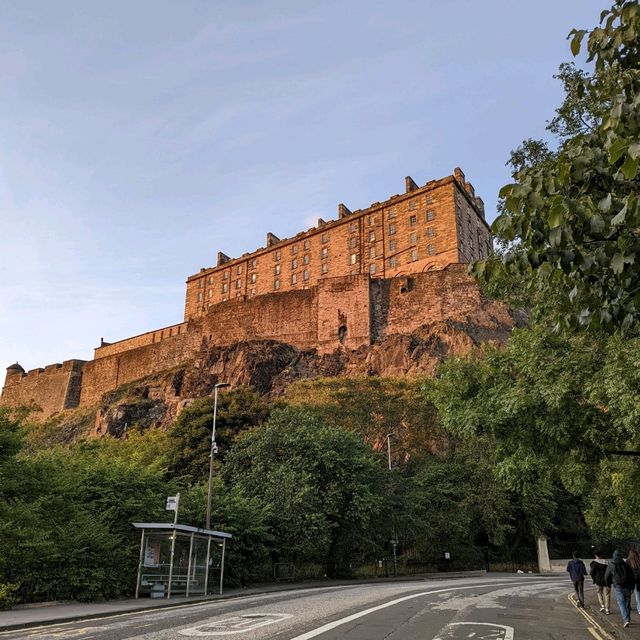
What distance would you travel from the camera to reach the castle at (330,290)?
6166 cm

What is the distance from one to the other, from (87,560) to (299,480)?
1330 centimetres

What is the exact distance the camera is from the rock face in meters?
55.7

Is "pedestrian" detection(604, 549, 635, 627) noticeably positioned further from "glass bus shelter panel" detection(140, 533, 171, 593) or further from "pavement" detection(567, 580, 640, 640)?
"glass bus shelter panel" detection(140, 533, 171, 593)

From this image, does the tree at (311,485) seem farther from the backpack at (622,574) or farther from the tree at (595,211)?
the tree at (595,211)

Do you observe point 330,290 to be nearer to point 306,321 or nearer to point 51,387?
point 306,321

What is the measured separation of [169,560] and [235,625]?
853 cm

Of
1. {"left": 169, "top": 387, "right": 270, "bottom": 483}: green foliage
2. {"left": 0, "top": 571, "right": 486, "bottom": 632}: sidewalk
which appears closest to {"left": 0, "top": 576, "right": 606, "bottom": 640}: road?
{"left": 0, "top": 571, "right": 486, "bottom": 632}: sidewalk

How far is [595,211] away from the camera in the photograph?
451 centimetres

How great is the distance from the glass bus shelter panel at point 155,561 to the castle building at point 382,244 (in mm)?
50845

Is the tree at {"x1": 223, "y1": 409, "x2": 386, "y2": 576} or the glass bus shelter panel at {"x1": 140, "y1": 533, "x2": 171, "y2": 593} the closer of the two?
the glass bus shelter panel at {"x1": 140, "y1": 533, "x2": 171, "y2": 593}

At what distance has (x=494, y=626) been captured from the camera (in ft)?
37.3

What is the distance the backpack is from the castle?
1868 inches

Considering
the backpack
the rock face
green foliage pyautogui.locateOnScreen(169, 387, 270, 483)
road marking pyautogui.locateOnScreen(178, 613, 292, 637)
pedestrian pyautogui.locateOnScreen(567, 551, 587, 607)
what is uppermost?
the rock face

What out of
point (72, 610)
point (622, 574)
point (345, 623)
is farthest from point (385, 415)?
point (345, 623)
